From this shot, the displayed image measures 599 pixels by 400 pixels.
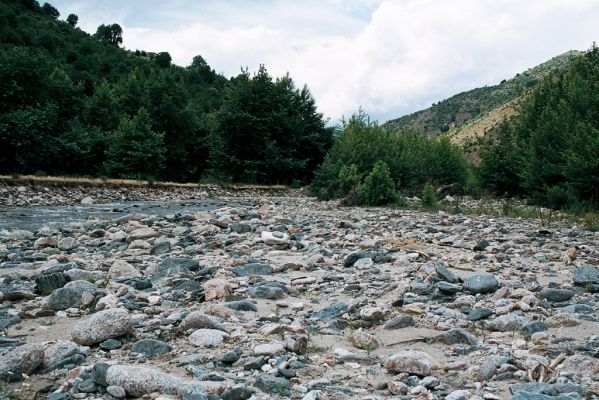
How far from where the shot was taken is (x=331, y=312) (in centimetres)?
413

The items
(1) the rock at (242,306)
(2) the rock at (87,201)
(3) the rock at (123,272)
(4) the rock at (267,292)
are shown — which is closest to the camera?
(1) the rock at (242,306)

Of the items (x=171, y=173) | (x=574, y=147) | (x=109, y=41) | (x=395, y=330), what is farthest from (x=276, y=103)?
(x=109, y=41)

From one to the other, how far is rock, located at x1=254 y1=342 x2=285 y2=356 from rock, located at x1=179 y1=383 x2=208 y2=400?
0.62m

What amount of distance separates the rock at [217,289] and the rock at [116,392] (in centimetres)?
205

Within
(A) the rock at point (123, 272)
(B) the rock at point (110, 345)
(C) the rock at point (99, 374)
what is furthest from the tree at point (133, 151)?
(C) the rock at point (99, 374)

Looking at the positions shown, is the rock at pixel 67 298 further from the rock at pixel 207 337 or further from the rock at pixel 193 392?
the rock at pixel 193 392

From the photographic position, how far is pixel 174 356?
3.16 meters

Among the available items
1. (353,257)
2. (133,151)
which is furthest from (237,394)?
(133,151)

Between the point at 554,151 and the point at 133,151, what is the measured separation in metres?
21.2

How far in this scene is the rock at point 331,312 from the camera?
13.3 feet

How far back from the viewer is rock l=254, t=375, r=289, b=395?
2600 mm

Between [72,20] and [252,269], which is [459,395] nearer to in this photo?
[252,269]

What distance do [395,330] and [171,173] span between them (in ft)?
104

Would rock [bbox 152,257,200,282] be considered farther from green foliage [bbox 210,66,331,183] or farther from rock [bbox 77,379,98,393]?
green foliage [bbox 210,66,331,183]
